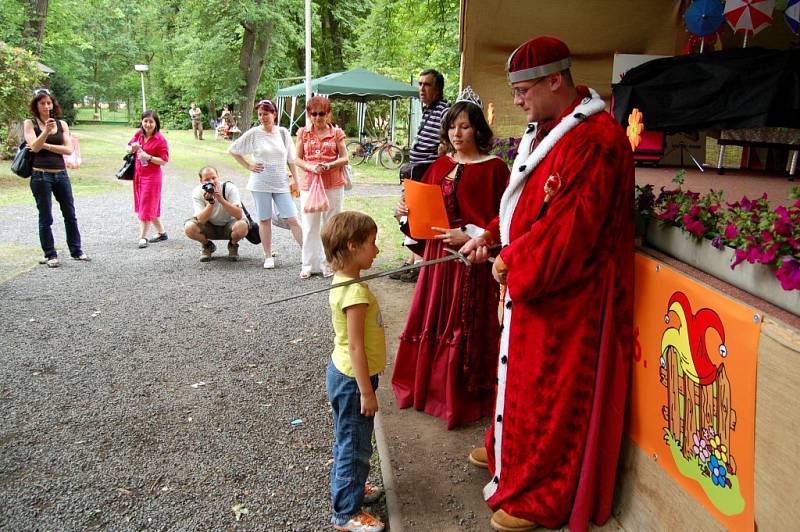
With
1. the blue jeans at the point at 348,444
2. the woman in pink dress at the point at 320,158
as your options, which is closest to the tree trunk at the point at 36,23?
the woman in pink dress at the point at 320,158

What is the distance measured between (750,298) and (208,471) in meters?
2.66

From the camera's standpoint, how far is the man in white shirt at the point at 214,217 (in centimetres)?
743

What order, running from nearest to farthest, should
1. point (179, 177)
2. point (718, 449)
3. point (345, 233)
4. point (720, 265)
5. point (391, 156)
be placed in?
point (718, 449) < point (720, 265) < point (345, 233) < point (179, 177) < point (391, 156)

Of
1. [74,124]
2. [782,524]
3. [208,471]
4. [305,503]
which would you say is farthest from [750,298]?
[74,124]

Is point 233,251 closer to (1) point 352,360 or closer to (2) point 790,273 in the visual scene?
(1) point 352,360

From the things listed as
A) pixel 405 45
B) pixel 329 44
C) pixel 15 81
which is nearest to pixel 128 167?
pixel 15 81

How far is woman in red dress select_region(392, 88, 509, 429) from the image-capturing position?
11.1 feet

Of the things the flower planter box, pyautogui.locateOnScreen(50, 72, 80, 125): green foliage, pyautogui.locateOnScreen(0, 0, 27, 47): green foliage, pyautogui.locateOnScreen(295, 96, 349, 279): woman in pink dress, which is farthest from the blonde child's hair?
pyautogui.locateOnScreen(50, 72, 80, 125): green foliage

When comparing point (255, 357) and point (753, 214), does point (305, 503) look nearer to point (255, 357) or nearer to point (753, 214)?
point (255, 357)

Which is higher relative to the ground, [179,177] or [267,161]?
[267,161]

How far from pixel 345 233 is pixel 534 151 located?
2.66 ft

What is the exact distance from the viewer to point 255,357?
4.79 metres

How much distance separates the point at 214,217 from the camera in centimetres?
763

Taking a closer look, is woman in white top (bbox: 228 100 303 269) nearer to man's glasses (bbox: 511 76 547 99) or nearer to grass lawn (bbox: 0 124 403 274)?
grass lawn (bbox: 0 124 403 274)
